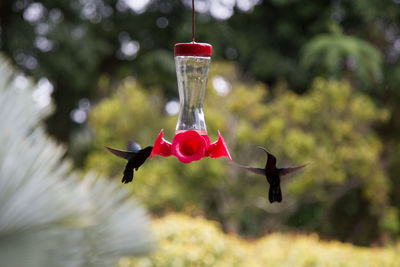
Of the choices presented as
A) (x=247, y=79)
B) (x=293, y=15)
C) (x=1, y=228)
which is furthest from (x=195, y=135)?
(x=293, y=15)

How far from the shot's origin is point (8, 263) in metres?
3.37

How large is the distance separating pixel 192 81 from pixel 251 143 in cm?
850

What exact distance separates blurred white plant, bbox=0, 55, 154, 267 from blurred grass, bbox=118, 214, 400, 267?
666 mm

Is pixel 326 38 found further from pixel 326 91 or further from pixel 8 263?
pixel 8 263

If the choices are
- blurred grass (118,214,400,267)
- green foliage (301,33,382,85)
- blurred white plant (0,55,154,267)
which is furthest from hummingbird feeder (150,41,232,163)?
green foliage (301,33,382,85)

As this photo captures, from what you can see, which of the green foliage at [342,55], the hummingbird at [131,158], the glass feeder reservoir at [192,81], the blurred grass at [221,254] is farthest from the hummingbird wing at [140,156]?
the green foliage at [342,55]

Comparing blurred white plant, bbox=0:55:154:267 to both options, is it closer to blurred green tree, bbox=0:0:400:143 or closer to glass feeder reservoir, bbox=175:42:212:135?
glass feeder reservoir, bbox=175:42:212:135

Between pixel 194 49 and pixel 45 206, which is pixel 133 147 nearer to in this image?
pixel 194 49

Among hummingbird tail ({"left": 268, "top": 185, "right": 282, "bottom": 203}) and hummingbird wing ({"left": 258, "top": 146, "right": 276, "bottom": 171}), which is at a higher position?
hummingbird wing ({"left": 258, "top": 146, "right": 276, "bottom": 171})

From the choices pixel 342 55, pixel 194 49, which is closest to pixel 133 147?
pixel 194 49

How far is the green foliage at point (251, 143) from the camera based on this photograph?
32.9 ft

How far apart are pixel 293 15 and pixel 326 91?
10.3 feet

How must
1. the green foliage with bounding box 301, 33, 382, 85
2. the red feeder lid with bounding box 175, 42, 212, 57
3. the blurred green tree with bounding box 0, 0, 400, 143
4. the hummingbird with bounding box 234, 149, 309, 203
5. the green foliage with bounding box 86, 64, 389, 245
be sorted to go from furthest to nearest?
the blurred green tree with bounding box 0, 0, 400, 143, the green foliage with bounding box 86, 64, 389, 245, the green foliage with bounding box 301, 33, 382, 85, the red feeder lid with bounding box 175, 42, 212, 57, the hummingbird with bounding box 234, 149, 309, 203

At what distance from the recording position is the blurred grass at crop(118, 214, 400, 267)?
5.64 m
